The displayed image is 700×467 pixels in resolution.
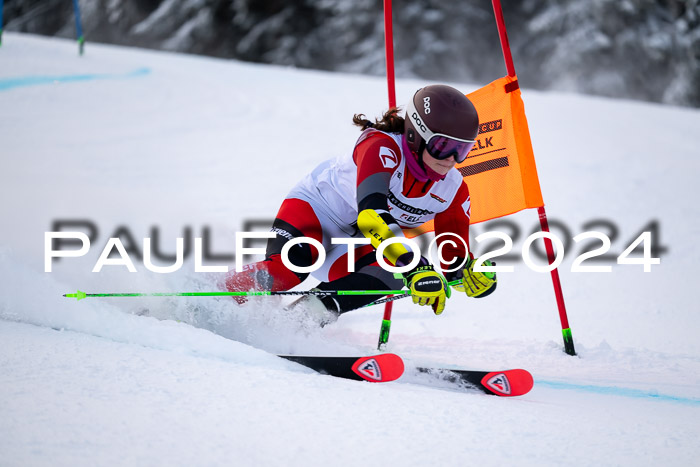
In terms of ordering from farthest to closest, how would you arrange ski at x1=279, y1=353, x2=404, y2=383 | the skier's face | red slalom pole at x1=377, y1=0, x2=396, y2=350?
red slalom pole at x1=377, y1=0, x2=396, y2=350, the skier's face, ski at x1=279, y1=353, x2=404, y2=383

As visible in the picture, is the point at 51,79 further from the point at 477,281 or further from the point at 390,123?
the point at 477,281

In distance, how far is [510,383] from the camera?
2316 millimetres

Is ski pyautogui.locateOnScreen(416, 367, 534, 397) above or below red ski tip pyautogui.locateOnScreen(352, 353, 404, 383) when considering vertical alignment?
below

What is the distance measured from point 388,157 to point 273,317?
0.83 meters

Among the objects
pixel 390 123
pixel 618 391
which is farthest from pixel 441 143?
pixel 618 391

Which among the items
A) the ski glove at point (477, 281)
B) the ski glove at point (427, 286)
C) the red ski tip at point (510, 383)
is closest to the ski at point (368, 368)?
the ski glove at point (427, 286)

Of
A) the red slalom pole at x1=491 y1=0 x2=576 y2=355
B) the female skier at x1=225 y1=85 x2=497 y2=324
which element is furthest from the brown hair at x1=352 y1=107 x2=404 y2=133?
the red slalom pole at x1=491 y1=0 x2=576 y2=355

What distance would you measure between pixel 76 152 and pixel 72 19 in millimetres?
20802

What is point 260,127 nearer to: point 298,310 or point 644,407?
point 298,310

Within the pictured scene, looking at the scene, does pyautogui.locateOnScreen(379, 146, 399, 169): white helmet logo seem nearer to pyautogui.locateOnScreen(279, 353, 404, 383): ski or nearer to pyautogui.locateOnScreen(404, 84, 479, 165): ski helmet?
pyautogui.locateOnScreen(404, 84, 479, 165): ski helmet

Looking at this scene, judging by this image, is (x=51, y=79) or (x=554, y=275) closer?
(x=554, y=275)

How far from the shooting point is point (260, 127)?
27.0 feet

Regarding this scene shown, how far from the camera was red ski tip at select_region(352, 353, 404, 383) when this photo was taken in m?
2.27

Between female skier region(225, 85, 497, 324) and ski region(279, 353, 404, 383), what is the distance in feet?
0.79
